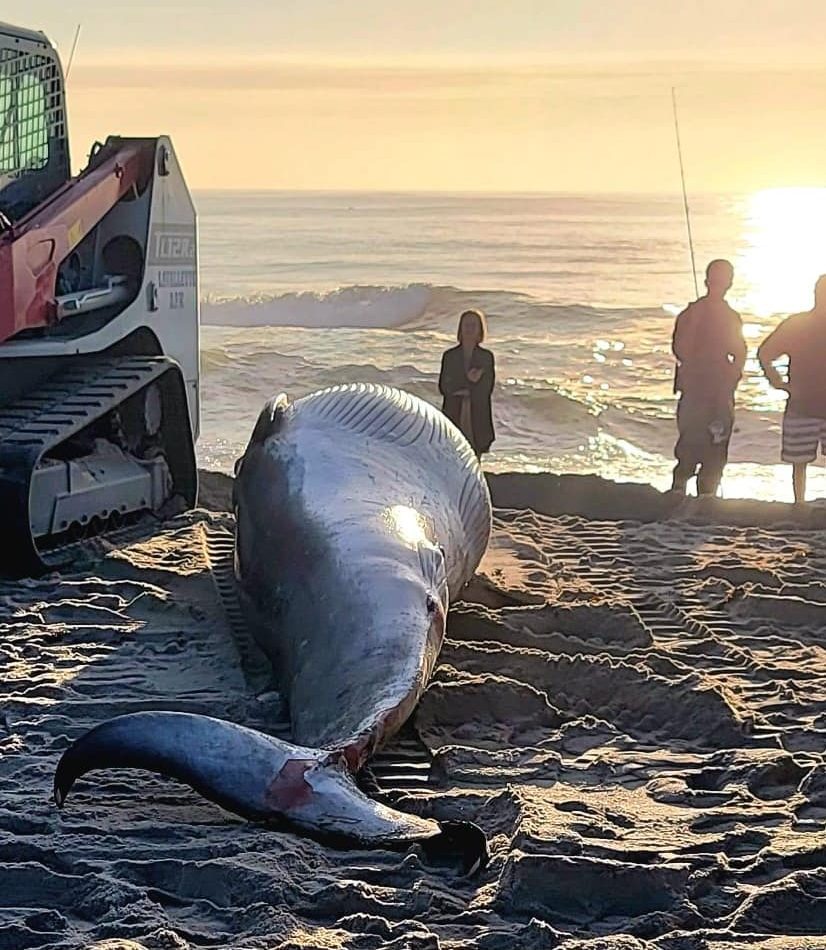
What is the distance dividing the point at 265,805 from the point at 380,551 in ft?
5.61

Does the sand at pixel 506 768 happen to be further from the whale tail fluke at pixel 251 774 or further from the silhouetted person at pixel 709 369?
the silhouetted person at pixel 709 369

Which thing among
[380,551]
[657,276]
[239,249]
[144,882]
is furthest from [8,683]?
A: [239,249]

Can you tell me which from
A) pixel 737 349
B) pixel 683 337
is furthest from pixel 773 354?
pixel 683 337

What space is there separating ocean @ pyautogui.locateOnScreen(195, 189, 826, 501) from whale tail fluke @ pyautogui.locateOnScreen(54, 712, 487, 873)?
344 inches

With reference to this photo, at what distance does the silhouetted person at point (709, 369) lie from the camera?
30.8 feet

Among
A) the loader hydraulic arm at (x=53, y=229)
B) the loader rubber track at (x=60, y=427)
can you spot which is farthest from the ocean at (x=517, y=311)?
the loader hydraulic arm at (x=53, y=229)

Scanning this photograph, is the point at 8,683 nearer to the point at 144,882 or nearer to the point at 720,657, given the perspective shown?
the point at 144,882

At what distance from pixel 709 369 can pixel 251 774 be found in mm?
6368

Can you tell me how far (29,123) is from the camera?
8695 millimetres

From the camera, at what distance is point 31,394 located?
333 inches

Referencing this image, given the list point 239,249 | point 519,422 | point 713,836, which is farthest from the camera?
point 239,249

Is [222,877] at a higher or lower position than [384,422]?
lower

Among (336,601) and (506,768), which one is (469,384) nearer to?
(336,601)

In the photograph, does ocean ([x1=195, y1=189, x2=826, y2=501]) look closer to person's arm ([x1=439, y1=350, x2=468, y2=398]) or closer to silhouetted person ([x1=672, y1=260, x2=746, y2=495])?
silhouetted person ([x1=672, y1=260, x2=746, y2=495])
